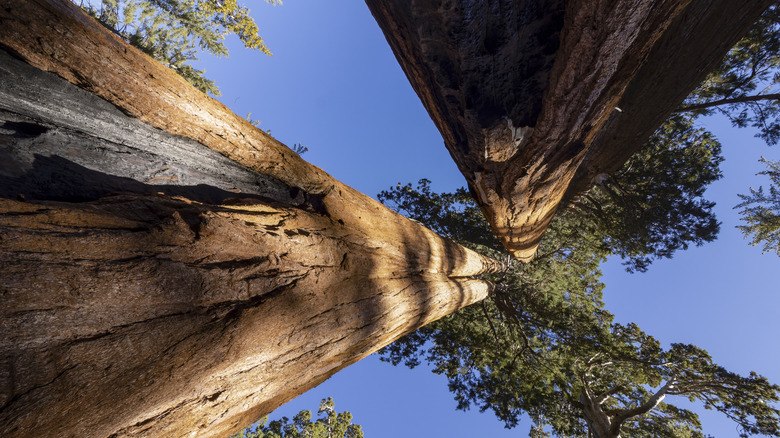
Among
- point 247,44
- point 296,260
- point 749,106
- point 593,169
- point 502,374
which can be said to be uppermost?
point 247,44

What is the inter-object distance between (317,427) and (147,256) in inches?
480

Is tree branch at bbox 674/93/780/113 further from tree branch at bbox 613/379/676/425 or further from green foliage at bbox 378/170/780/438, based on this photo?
tree branch at bbox 613/379/676/425

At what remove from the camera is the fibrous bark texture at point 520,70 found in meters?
1.88

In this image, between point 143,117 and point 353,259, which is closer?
point 143,117

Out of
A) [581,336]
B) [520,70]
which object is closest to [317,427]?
[581,336]

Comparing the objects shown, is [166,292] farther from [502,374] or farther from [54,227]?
[502,374]

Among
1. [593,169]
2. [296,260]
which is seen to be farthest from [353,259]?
[593,169]

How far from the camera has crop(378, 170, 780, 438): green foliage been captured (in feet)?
25.0

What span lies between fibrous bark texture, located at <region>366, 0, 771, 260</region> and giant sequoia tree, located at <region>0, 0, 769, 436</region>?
0.05 feet

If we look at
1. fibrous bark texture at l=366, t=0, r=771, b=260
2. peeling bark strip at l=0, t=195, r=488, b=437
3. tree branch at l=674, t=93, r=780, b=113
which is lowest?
peeling bark strip at l=0, t=195, r=488, b=437

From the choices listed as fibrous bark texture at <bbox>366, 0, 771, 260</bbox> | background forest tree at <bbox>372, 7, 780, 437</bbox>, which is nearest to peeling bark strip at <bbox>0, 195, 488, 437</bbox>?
fibrous bark texture at <bbox>366, 0, 771, 260</bbox>

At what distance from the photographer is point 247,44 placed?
30.8 ft

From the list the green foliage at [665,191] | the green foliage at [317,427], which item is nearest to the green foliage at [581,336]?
the green foliage at [665,191]

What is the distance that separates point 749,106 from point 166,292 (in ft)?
36.4
